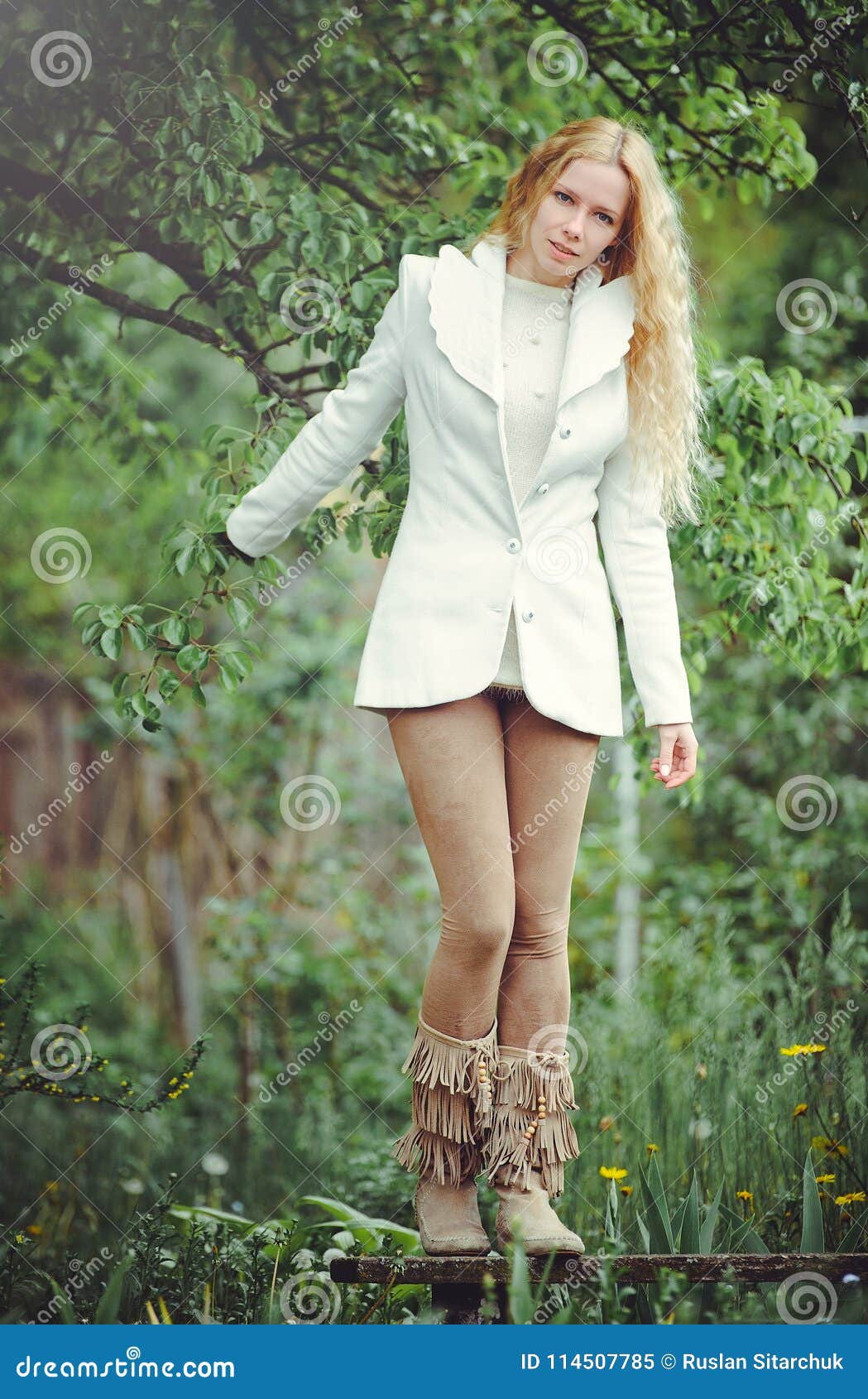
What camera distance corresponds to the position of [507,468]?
80.5 inches

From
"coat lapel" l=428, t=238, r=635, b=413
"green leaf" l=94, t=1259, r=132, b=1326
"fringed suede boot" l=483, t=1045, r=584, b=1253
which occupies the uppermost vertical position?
"coat lapel" l=428, t=238, r=635, b=413

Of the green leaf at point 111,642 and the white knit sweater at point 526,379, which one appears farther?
the green leaf at point 111,642

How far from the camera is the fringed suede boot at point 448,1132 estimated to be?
6.48ft

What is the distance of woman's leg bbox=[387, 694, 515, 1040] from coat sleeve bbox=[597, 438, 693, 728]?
314 mm

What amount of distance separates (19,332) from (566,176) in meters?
1.50

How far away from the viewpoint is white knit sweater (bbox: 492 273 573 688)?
6.84 ft

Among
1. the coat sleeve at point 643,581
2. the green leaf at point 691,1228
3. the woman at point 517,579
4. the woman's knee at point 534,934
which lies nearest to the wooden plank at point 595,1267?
the woman at point 517,579

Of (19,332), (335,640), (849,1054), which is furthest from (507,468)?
(335,640)

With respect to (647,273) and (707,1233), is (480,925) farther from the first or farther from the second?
(647,273)

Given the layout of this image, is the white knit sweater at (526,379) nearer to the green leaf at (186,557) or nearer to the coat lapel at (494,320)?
the coat lapel at (494,320)

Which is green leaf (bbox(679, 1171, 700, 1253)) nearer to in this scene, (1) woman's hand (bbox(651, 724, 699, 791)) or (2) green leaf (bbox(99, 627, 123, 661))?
(1) woman's hand (bbox(651, 724, 699, 791))

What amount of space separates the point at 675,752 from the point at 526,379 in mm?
675

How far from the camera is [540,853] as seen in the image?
207 cm

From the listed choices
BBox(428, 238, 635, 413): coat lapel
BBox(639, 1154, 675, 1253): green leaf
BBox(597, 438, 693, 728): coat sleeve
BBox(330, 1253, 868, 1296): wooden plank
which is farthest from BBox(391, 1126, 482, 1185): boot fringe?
BBox(428, 238, 635, 413): coat lapel
